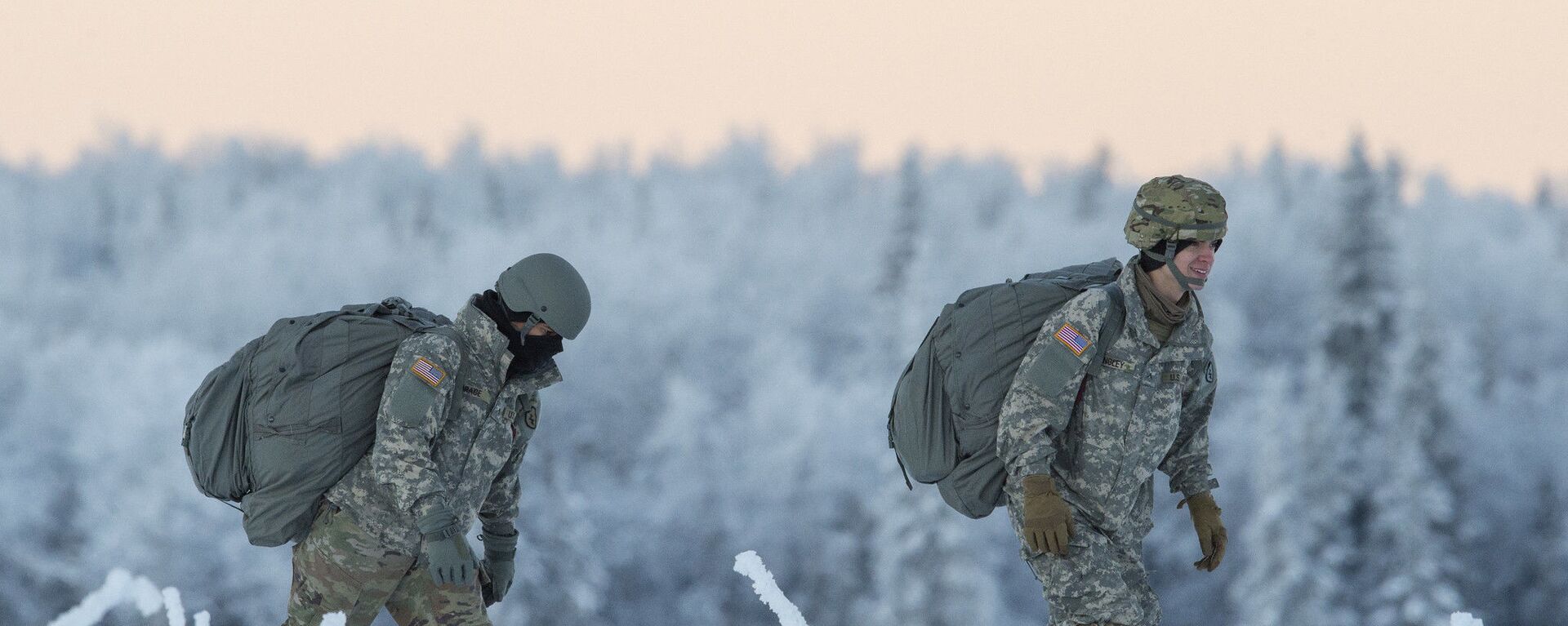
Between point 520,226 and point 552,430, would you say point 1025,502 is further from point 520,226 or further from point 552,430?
point 520,226

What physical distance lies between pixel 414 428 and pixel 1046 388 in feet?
7.45

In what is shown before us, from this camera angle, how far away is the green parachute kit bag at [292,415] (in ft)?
22.1

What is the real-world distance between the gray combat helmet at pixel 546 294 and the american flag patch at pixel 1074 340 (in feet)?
5.97

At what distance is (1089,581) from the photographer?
6.22 m

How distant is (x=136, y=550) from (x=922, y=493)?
1153 inches

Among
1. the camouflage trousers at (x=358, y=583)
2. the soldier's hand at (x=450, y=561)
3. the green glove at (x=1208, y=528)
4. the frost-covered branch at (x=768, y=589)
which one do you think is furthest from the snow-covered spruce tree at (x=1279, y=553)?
the soldier's hand at (x=450, y=561)

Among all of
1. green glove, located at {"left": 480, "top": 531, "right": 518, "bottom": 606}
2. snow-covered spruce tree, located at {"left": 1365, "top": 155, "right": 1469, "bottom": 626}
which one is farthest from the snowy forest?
green glove, located at {"left": 480, "top": 531, "right": 518, "bottom": 606}

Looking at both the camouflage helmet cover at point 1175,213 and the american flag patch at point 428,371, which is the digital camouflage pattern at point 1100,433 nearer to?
the camouflage helmet cover at point 1175,213

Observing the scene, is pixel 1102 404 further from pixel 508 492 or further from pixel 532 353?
pixel 508 492

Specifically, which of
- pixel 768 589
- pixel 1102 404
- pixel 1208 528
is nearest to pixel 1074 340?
pixel 1102 404

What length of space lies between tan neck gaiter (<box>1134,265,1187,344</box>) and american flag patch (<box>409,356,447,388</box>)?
99.6 inches

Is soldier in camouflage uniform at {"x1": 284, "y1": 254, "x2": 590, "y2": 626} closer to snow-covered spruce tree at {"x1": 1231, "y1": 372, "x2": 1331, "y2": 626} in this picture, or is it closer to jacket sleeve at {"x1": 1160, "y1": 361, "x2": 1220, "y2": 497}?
jacket sleeve at {"x1": 1160, "y1": 361, "x2": 1220, "y2": 497}

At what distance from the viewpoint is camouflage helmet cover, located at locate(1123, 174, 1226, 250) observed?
633cm

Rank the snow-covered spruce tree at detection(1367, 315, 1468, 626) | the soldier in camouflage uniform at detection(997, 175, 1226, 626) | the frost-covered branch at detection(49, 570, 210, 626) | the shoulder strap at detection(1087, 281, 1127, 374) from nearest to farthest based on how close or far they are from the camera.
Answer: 1. the soldier in camouflage uniform at detection(997, 175, 1226, 626)
2. the shoulder strap at detection(1087, 281, 1127, 374)
3. the frost-covered branch at detection(49, 570, 210, 626)
4. the snow-covered spruce tree at detection(1367, 315, 1468, 626)
